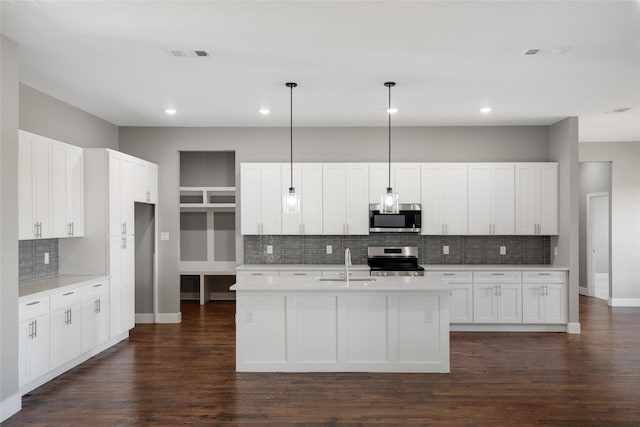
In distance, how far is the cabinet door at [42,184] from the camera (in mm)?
4574

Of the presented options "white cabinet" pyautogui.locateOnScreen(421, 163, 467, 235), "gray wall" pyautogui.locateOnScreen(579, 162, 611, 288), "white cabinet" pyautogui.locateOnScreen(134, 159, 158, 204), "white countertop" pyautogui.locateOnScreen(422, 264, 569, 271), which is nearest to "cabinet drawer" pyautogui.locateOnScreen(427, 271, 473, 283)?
"white countertop" pyautogui.locateOnScreen(422, 264, 569, 271)

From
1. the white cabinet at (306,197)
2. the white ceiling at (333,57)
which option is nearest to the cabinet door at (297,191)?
the white cabinet at (306,197)

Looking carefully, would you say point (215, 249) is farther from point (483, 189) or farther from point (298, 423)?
point (298, 423)

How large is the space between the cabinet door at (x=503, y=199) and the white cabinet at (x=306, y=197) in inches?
98.2

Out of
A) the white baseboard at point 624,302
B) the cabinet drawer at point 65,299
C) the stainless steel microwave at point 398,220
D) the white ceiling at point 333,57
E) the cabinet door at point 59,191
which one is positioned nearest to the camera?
the white ceiling at point 333,57

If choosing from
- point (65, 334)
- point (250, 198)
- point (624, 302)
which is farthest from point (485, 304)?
point (65, 334)

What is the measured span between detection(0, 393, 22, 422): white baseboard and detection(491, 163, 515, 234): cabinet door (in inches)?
231

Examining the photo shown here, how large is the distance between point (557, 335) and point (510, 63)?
3862mm

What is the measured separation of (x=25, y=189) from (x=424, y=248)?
5173mm

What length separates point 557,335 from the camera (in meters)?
6.37

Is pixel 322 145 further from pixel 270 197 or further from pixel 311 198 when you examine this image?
pixel 270 197

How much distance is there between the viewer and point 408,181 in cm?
689

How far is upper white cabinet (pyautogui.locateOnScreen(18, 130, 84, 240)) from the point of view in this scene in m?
4.42

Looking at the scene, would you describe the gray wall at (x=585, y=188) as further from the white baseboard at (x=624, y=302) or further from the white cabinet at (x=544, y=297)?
the white cabinet at (x=544, y=297)
